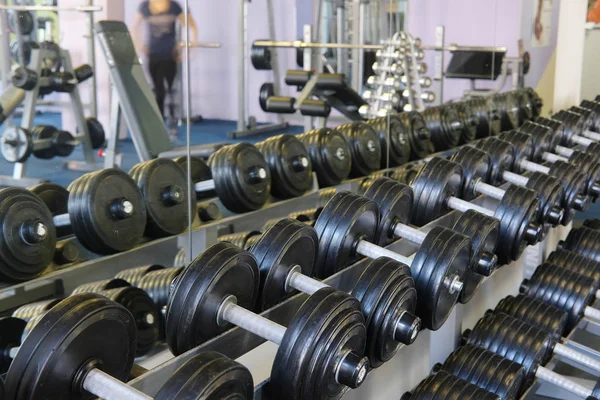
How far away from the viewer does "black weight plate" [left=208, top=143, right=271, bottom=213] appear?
85.8 inches

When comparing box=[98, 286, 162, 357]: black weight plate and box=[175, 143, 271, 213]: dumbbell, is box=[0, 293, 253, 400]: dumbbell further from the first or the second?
box=[175, 143, 271, 213]: dumbbell

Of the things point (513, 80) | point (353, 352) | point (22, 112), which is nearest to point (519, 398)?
point (353, 352)

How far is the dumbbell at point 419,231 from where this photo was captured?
1.70m

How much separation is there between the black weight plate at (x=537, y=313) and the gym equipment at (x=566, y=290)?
0.07m

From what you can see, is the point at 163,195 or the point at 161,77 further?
the point at 161,77

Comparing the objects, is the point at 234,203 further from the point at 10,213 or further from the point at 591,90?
the point at 591,90

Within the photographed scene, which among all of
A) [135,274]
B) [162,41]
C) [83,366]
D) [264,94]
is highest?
[162,41]

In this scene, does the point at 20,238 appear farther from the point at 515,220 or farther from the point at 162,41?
the point at 515,220

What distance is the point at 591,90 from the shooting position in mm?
5051

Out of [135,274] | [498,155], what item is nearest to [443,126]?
[498,155]

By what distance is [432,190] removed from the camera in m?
1.97

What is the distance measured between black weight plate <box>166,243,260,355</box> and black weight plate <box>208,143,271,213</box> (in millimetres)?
934

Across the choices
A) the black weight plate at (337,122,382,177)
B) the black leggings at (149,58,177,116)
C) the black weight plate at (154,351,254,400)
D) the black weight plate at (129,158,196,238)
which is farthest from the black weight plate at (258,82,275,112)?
the black weight plate at (154,351,254,400)

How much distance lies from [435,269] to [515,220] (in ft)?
1.79
